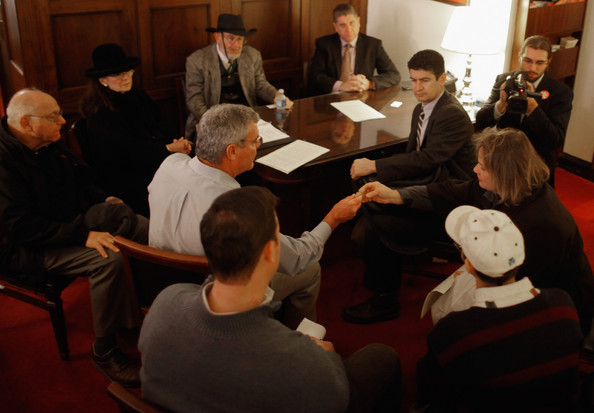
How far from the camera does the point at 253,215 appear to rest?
1358 millimetres

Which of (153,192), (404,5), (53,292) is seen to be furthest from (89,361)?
(404,5)

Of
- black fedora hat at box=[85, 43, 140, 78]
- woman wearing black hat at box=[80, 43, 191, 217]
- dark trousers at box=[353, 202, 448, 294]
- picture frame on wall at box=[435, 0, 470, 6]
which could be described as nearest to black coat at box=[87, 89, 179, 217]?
woman wearing black hat at box=[80, 43, 191, 217]

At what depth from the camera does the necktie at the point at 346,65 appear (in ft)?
14.3

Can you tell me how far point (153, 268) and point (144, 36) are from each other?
Result: 2.56 metres

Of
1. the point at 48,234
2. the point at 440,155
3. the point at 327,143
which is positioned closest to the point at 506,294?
the point at 440,155

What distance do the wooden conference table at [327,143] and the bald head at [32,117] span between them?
100cm

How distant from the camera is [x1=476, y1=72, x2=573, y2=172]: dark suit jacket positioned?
3.10 meters

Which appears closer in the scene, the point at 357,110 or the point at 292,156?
the point at 292,156

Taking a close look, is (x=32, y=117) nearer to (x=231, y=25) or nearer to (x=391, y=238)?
(x=391, y=238)

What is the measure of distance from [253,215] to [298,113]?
7.51 feet

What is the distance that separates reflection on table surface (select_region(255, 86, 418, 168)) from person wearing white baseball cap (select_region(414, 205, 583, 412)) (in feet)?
4.44

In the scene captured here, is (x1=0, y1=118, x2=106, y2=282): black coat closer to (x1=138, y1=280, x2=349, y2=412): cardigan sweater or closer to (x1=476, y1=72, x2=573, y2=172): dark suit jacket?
(x1=138, y1=280, x2=349, y2=412): cardigan sweater

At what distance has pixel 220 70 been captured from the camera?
155 inches

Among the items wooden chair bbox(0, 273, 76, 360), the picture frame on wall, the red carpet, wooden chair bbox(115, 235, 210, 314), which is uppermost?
the picture frame on wall
